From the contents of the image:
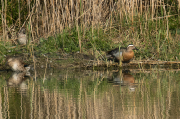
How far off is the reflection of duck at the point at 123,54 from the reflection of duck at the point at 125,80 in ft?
4.12

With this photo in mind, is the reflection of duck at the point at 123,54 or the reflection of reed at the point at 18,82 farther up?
the reflection of duck at the point at 123,54

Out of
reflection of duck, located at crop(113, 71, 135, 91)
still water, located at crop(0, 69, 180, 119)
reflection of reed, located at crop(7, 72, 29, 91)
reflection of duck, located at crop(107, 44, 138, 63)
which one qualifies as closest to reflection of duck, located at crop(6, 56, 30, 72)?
still water, located at crop(0, 69, 180, 119)

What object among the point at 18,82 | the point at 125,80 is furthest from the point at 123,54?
the point at 18,82

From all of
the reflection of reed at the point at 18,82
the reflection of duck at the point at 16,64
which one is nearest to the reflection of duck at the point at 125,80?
the reflection of reed at the point at 18,82

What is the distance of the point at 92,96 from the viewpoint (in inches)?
211

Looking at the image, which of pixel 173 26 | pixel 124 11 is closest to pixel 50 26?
pixel 124 11

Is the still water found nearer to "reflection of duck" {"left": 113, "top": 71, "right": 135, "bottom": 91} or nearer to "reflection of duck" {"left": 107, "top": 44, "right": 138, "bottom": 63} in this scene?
"reflection of duck" {"left": 113, "top": 71, "right": 135, "bottom": 91}

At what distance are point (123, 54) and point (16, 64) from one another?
8.81ft

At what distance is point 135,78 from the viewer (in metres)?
7.21

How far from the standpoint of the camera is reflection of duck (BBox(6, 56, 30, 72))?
8.66 m

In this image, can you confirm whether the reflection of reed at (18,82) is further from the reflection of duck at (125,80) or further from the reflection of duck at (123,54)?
the reflection of duck at (123,54)

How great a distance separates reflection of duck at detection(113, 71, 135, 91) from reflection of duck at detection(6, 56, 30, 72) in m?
2.36

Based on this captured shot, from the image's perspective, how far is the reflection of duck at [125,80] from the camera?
6412 millimetres

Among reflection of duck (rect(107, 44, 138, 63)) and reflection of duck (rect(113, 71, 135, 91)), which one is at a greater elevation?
reflection of duck (rect(107, 44, 138, 63))
